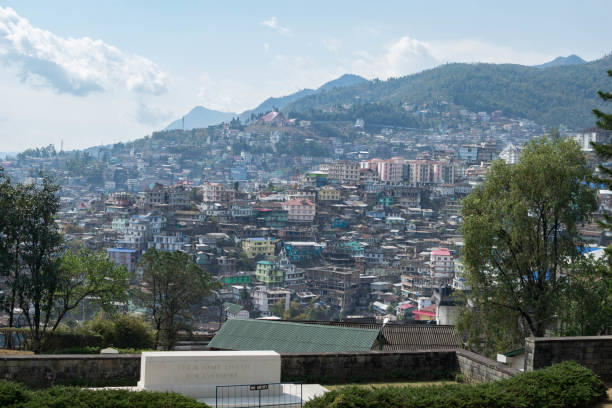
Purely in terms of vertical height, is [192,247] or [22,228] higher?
[22,228]

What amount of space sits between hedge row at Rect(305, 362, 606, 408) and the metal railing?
1.14m

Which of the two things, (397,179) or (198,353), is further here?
(397,179)

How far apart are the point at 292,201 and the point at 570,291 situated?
107 meters

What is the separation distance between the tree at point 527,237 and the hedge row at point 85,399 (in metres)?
8.80

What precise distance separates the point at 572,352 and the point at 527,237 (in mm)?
5453

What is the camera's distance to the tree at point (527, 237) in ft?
46.2

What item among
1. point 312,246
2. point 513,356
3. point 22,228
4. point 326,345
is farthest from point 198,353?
point 312,246

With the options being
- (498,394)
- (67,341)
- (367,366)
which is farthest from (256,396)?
(67,341)

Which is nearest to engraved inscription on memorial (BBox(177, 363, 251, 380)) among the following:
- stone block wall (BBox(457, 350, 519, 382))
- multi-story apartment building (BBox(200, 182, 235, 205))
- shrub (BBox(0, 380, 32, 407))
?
shrub (BBox(0, 380, 32, 407))

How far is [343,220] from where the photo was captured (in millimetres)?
119438

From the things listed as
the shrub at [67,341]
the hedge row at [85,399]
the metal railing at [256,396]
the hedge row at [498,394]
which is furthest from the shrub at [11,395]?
the shrub at [67,341]

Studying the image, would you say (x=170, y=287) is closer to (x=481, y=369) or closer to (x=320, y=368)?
(x=320, y=368)

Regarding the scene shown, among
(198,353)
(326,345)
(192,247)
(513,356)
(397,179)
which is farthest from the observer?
(397,179)

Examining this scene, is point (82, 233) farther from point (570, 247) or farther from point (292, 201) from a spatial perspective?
point (570, 247)
